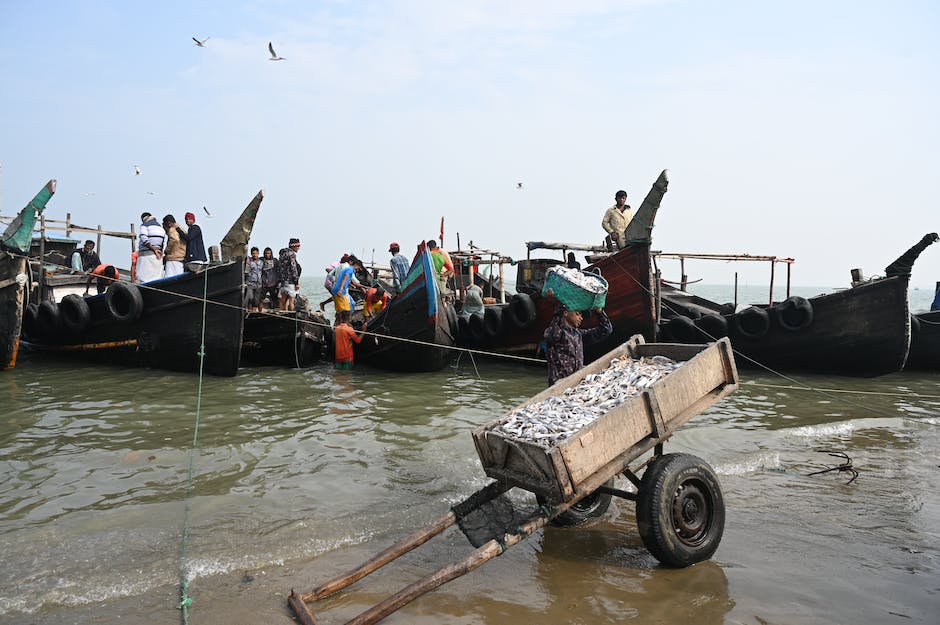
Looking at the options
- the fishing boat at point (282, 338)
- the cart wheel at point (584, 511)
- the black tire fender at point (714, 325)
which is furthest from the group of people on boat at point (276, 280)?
the cart wheel at point (584, 511)

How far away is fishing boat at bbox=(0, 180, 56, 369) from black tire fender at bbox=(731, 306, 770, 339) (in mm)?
13197

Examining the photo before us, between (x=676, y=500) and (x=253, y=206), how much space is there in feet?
28.9

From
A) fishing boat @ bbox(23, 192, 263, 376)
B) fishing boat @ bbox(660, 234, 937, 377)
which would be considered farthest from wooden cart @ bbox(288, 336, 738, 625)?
fishing boat @ bbox(23, 192, 263, 376)

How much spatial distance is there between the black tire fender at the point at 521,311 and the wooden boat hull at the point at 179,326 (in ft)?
18.4

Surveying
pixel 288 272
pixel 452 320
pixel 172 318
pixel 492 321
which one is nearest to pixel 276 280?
pixel 288 272

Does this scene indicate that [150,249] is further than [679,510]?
Yes

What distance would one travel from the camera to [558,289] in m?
5.40

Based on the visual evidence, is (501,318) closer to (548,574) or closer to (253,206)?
(253,206)

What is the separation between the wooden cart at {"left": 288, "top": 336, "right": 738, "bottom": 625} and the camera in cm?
337

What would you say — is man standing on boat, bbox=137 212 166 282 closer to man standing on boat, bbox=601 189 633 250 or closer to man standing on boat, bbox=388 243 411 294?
man standing on boat, bbox=388 243 411 294

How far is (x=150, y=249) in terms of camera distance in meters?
11.9

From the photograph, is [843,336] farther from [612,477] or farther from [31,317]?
[31,317]

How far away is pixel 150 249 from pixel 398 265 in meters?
4.90

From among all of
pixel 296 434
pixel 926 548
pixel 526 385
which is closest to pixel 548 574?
pixel 926 548
